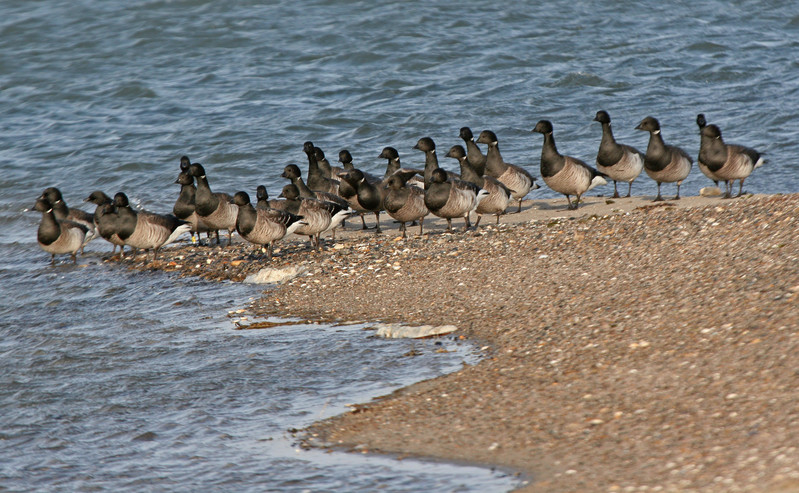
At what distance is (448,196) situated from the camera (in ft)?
44.4

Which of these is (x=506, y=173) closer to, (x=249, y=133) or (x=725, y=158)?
(x=725, y=158)

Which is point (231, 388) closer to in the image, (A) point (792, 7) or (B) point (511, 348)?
(B) point (511, 348)

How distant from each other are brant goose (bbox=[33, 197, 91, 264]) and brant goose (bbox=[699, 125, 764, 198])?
1072cm

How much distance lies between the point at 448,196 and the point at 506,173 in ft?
7.47

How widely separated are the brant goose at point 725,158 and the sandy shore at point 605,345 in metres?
3.95

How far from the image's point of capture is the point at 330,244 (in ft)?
→ 47.0

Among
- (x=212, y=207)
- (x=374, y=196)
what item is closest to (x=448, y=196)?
(x=374, y=196)

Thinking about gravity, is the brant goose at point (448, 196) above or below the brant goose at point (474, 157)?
below

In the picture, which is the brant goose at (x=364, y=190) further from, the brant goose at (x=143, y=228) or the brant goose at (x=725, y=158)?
the brant goose at (x=725, y=158)

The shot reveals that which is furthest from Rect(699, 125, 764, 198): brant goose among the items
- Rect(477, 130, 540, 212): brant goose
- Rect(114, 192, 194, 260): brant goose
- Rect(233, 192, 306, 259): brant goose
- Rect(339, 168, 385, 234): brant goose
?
Rect(114, 192, 194, 260): brant goose

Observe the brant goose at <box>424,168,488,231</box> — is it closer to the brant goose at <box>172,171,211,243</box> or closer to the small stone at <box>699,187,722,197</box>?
the brant goose at <box>172,171,211,243</box>

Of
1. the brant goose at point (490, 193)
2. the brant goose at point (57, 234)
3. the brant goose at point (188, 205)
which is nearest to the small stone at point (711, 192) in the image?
the brant goose at point (490, 193)

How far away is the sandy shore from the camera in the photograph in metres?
5.67

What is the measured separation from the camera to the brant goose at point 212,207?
14.7m
